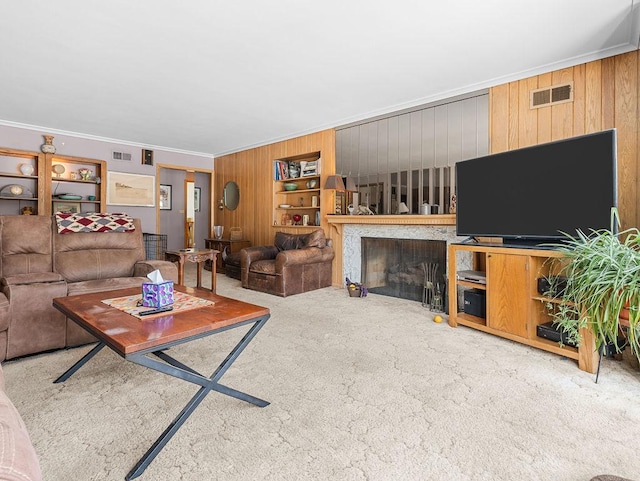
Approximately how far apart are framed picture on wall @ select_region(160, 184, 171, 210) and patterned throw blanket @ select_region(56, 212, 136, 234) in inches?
180

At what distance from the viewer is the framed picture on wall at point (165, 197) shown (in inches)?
312

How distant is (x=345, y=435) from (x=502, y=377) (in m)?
1.20

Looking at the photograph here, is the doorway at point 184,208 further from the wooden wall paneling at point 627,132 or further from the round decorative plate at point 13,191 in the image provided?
the wooden wall paneling at point 627,132

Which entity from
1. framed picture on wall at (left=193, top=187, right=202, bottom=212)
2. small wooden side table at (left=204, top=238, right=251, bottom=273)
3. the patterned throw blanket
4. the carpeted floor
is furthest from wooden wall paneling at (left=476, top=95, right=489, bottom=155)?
framed picture on wall at (left=193, top=187, right=202, bottom=212)

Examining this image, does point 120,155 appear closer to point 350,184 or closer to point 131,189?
point 131,189

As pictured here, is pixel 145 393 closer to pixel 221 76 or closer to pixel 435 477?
pixel 435 477

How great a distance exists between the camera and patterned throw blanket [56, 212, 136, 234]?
3193 mm

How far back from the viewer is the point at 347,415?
5.66 ft

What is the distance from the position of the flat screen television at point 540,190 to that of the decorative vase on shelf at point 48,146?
238 inches

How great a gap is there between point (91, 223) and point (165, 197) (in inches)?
193

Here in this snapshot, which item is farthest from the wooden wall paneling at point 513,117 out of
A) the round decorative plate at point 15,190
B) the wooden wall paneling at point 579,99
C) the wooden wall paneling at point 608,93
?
the round decorative plate at point 15,190

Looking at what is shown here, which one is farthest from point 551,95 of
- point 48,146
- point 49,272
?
point 48,146

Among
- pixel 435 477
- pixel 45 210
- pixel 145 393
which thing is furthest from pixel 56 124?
pixel 435 477

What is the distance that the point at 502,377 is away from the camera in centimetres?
216
